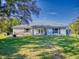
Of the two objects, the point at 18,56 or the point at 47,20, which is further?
the point at 47,20

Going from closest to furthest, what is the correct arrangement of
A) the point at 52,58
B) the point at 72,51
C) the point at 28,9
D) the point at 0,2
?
the point at 52,58
the point at 72,51
the point at 0,2
the point at 28,9

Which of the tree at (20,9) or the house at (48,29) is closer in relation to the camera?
the tree at (20,9)

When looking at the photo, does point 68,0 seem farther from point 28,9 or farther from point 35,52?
point 35,52

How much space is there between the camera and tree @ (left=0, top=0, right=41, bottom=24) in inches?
738

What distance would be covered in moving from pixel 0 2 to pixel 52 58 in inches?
374

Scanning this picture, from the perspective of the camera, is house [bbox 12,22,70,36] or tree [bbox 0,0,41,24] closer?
tree [bbox 0,0,41,24]

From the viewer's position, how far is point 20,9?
1922cm

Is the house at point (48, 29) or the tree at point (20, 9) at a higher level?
the tree at point (20, 9)

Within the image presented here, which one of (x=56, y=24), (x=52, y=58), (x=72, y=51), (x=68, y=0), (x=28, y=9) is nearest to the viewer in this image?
(x=52, y=58)

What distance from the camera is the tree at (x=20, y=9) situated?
18.7 metres

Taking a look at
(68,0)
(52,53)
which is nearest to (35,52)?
(52,53)

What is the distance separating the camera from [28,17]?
19828mm

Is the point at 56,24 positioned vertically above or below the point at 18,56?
above

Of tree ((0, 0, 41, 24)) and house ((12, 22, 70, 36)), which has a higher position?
tree ((0, 0, 41, 24))
